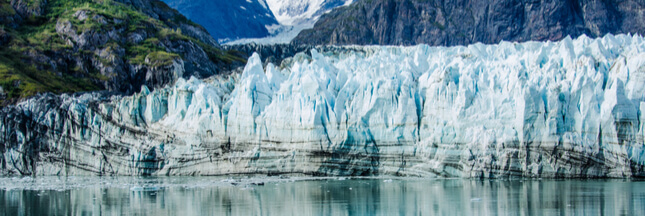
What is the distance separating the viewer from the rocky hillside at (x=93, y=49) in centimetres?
5897

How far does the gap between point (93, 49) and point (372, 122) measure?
3735cm

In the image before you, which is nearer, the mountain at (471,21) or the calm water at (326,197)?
the calm water at (326,197)

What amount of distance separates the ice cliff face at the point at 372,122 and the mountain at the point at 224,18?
333 feet

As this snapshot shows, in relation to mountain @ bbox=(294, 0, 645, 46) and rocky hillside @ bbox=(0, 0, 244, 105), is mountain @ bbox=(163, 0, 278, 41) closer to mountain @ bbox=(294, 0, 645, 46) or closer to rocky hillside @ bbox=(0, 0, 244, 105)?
mountain @ bbox=(294, 0, 645, 46)

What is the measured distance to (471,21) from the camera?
93625 millimetres

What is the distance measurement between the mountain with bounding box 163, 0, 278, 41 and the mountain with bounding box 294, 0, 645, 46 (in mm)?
39063

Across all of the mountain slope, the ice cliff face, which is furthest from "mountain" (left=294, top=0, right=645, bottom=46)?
the mountain slope

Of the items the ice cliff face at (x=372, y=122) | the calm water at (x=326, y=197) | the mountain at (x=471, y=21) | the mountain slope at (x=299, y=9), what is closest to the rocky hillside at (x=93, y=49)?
the ice cliff face at (x=372, y=122)

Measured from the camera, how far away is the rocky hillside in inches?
2322

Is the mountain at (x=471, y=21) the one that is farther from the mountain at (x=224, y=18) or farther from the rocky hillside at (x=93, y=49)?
the mountain at (x=224, y=18)

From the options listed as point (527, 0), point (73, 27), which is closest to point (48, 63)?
point (73, 27)

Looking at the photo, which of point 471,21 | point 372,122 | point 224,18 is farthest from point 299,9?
point 372,122

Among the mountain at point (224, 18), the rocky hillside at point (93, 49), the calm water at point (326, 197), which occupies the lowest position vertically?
the calm water at point (326, 197)

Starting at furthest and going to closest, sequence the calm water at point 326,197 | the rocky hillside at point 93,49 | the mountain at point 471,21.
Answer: the mountain at point 471,21, the rocky hillside at point 93,49, the calm water at point 326,197
